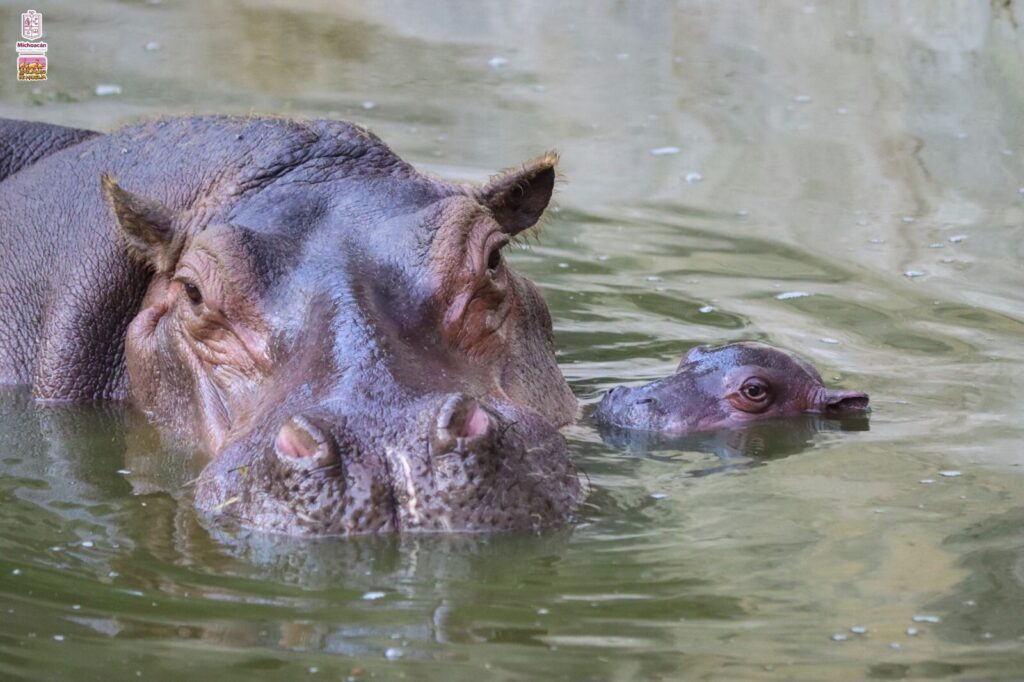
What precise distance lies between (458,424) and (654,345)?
3588 millimetres

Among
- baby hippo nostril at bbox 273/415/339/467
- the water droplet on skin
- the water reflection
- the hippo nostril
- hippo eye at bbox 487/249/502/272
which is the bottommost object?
the water reflection

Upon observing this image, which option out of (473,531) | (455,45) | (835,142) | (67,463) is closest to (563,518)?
(473,531)

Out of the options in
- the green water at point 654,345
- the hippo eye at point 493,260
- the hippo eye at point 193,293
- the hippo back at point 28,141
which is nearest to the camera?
the green water at point 654,345

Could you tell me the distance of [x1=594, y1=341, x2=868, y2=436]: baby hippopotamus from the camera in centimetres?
692

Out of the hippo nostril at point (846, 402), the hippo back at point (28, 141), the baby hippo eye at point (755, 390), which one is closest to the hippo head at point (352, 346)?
the baby hippo eye at point (755, 390)

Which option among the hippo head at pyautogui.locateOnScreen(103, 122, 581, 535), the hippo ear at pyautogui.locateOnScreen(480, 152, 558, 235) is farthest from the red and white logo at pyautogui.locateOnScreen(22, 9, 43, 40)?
the hippo ear at pyautogui.locateOnScreen(480, 152, 558, 235)

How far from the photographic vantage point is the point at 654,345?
838cm

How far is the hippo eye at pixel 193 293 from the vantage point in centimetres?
592

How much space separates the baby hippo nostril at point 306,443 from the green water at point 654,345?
26cm

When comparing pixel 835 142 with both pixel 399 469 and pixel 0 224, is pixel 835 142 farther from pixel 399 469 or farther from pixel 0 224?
pixel 399 469

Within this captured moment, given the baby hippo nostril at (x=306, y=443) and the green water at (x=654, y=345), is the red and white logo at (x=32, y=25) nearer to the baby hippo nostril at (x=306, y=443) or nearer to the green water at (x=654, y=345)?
the green water at (x=654, y=345)

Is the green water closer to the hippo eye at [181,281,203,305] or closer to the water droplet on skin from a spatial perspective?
the water droplet on skin

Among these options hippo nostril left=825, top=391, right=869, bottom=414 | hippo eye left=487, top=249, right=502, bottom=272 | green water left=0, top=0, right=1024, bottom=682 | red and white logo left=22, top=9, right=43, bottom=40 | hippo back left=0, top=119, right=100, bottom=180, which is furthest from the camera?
red and white logo left=22, top=9, right=43, bottom=40

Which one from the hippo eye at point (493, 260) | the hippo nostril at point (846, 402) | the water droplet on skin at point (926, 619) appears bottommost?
the hippo nostril at point (846, 402)
